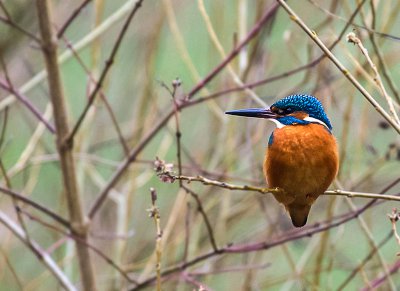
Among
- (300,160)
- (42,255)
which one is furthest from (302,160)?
(42,255)

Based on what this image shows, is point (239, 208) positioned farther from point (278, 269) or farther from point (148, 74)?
point (278, 269)

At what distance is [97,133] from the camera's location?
5023 mm

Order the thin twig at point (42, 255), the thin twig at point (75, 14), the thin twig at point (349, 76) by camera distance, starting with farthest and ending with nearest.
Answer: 1. the thin twig at point (42, 255)
2. the thin twig at point (75, 14)
3. the thin twig at point (349, 76)

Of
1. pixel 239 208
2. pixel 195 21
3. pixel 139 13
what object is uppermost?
pixel 195 21

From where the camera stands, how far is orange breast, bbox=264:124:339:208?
2.49 metres

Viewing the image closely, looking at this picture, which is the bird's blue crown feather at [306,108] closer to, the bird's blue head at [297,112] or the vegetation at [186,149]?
the bird's blue head at [297,112]

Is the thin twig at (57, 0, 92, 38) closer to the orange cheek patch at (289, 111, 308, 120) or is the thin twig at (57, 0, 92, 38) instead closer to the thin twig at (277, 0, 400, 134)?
the orange cheek patch at (289, 111, 308, 120)

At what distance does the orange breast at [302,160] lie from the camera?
2.49 m

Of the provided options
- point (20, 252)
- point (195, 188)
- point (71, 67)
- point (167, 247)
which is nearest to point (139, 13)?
point (195, 188)

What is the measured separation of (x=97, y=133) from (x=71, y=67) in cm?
218

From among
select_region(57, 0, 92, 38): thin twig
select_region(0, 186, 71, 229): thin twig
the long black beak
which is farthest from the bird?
select_region(0, 186, 71, 229): thin twig

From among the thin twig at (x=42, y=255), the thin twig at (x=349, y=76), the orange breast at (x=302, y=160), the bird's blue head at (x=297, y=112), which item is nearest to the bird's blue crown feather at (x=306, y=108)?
the bird's blue head at (x=297, y=112)

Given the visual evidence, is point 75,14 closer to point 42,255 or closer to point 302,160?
point 42,255

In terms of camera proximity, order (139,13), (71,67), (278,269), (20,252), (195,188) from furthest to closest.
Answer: (71,67), (278,269), (20,252), (139,13), (195,188)
